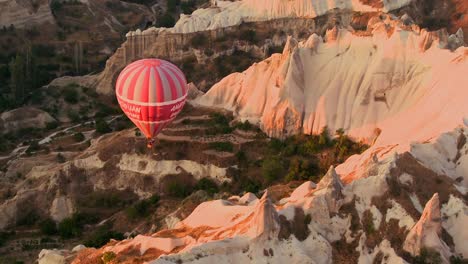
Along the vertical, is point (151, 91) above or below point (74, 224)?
above

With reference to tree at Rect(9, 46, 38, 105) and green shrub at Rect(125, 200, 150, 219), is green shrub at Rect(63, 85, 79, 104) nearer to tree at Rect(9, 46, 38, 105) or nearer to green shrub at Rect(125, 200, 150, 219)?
tree at Rect(9, 46, 38, 105)

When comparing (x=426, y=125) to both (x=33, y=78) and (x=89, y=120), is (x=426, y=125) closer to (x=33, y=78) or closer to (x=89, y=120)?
(x=89, y=120)

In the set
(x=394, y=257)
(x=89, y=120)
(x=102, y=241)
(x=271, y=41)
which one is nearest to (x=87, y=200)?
(x=102, y=241)

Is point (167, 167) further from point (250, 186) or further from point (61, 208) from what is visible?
point (61, 208)

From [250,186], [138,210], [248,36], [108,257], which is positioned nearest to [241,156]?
[250,186]

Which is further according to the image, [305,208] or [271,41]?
[271,41]

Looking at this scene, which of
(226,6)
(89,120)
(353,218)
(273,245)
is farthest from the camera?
(226,6)

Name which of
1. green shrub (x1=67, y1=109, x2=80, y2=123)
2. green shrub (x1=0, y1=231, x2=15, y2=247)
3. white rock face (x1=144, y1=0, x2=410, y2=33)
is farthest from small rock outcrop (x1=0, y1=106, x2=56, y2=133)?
green shrub (x1=0, y1=231, x2=15, y2=247)
